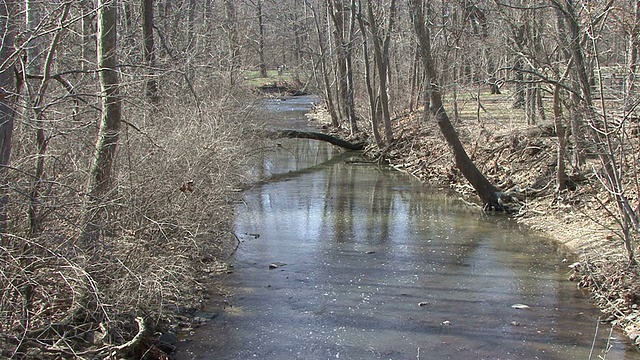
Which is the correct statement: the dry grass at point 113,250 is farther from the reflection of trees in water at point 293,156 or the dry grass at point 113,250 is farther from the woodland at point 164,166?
the reflection of trees in water at point 293,156

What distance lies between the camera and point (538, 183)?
16266mm

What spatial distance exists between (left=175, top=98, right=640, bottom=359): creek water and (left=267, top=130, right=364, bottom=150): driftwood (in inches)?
281

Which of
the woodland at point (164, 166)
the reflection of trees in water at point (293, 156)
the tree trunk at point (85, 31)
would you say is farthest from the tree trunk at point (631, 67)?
the reflection of trees in water at point (293, 156)

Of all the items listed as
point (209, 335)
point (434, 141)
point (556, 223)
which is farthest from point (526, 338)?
point (434, 141)

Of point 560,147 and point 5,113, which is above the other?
point 5,113

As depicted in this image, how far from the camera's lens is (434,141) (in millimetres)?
22609

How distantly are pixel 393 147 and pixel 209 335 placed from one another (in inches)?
657

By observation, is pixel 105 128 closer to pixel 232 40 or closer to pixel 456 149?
pixel 456 149

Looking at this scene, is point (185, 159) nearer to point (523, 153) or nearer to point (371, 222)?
point (371, 222)

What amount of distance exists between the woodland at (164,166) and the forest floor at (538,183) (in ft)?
0.15

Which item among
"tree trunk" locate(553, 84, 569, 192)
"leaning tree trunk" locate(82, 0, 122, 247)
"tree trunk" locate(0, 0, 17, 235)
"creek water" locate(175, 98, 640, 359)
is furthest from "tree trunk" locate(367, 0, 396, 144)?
"tree trunk" locate(0, 0, 17, 235)

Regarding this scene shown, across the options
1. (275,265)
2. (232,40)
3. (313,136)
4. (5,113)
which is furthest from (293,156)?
(5,113)

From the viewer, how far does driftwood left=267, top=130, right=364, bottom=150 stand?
24259 millimetres

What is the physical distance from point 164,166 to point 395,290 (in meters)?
4.18
